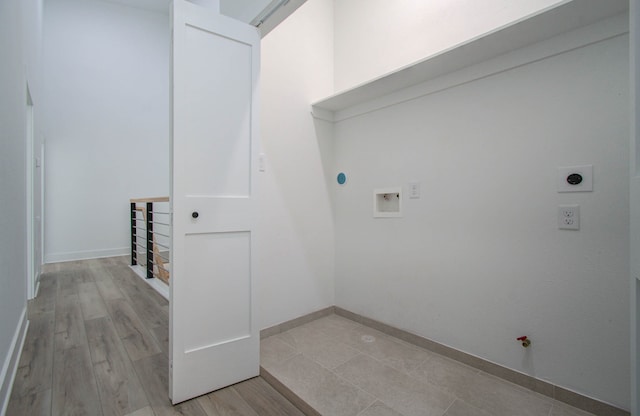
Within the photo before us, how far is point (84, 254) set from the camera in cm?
523

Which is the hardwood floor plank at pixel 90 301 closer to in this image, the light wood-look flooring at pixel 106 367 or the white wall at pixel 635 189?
the light wood-look flooring at pixel 106 367

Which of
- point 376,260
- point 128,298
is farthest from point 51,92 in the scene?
point 376,260

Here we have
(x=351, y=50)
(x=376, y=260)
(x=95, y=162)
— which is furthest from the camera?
(x=95, y=162)

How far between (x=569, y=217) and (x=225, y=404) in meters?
2.00

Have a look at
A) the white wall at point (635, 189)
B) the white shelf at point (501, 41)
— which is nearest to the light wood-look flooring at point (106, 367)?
the white wall at point (635, 189)

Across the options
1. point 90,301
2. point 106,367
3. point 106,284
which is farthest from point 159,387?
point 106,284

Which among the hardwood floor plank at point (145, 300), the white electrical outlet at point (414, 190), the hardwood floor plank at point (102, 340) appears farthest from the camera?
the hardwood floor plank at point (145, 300)

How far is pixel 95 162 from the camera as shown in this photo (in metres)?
5.30

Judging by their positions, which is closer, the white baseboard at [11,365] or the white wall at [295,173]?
the white baseboard at [11,365]

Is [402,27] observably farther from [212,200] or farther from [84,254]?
[84,254]

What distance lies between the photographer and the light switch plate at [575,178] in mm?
1464

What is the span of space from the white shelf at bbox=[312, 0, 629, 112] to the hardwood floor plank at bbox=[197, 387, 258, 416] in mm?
2101

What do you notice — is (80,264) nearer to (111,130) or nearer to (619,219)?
(111,130)

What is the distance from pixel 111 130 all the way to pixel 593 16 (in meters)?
6.45
